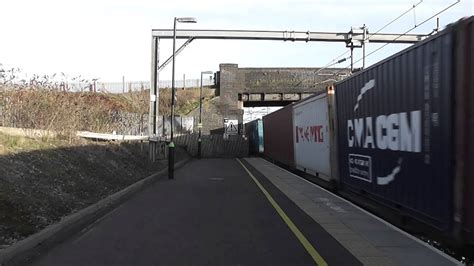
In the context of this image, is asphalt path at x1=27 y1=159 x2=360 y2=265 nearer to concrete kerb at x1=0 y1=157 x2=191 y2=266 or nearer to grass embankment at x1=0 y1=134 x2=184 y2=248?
concrete kerb at x1=0 y1=157 x2=191 y2=266

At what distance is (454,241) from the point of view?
783 cm

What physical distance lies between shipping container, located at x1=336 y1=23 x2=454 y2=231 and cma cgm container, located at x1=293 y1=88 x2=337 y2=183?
2700mm

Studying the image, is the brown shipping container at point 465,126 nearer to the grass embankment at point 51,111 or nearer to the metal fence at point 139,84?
the grass embankment at point 51,111

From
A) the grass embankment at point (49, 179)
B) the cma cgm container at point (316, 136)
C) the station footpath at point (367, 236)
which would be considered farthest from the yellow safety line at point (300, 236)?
the grass embankment at point (49, 179)

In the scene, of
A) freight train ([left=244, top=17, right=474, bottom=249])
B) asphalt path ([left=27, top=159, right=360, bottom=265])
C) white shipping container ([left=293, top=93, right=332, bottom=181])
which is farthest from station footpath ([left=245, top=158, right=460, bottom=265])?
white shipping container ([left=293, top=93, right=332, bottom=181])

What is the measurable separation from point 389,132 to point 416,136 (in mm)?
1463

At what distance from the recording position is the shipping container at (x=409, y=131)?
7.78m

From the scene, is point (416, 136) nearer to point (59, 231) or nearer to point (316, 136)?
point (59, 231)

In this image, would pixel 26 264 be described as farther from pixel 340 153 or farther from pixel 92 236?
pixel 340 153

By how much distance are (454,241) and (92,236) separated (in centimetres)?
577

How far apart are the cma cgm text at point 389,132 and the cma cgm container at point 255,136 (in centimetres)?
3589

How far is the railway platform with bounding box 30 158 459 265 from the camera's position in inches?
305

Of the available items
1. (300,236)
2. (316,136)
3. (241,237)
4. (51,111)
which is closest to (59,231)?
(241,237)

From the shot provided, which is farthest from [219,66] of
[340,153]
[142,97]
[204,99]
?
[340,153]
